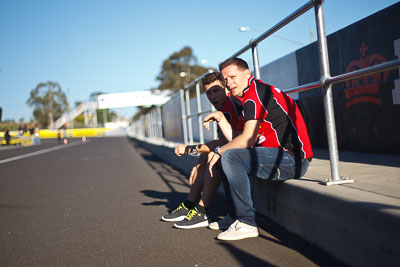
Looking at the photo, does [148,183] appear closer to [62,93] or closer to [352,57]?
[352,57]

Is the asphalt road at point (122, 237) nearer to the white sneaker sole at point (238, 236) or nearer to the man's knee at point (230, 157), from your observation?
the white sneaker sole at point (238, 236)

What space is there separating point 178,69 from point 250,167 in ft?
202

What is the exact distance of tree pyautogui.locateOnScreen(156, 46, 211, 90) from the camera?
61.1m

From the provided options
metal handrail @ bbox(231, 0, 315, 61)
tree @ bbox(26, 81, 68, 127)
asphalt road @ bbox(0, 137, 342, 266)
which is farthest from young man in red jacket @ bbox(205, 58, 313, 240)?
tree @ bbox(26, 81, 68, 127)

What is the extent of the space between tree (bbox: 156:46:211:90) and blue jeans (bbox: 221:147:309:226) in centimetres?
5688

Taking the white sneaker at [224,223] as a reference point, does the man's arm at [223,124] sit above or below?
above

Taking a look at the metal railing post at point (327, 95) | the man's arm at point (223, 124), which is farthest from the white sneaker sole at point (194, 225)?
the metal railing post at point (327, 95)

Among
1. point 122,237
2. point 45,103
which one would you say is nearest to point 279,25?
point 122,237

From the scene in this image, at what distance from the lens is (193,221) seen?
392cm

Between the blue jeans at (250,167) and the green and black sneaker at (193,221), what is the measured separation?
0.63 meters

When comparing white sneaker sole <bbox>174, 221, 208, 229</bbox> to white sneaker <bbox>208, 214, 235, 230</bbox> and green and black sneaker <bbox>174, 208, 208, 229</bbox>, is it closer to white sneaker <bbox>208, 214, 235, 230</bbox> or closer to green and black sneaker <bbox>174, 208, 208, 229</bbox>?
green and black sneaker <bbox>174, 208, 208, 229</bbox>

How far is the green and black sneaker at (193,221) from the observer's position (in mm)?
3895

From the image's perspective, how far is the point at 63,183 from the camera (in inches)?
323

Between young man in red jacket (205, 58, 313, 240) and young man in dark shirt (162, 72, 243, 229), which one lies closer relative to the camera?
young man in red jacket (205, 58, 313, 240)
